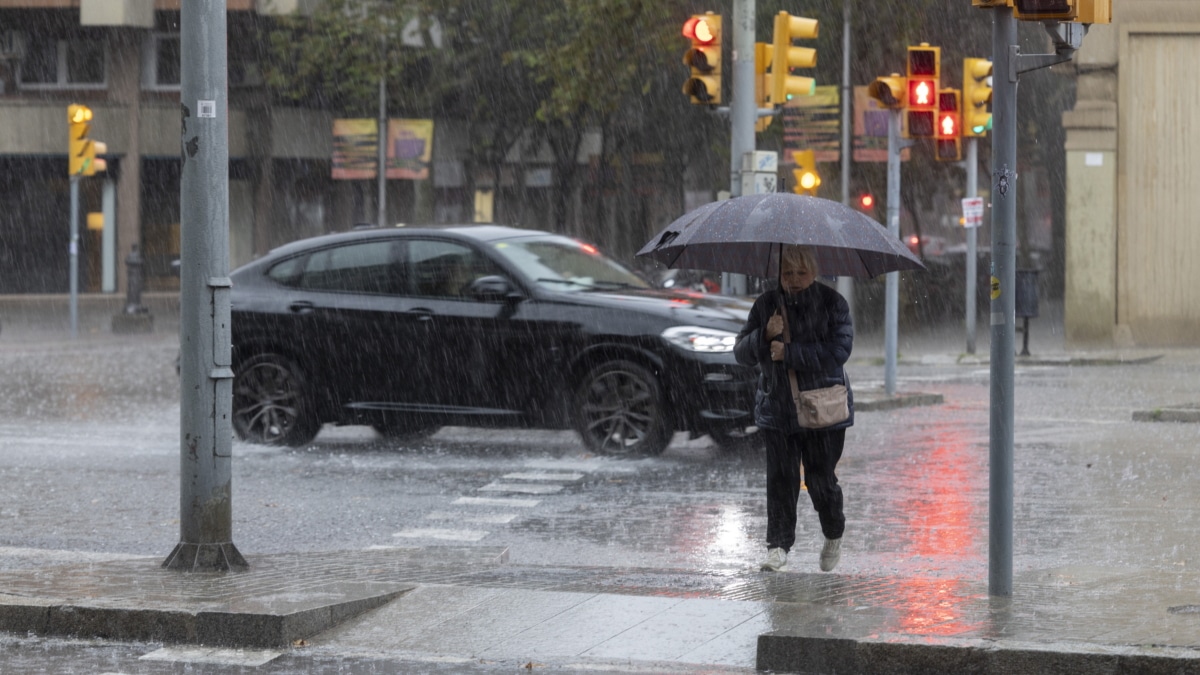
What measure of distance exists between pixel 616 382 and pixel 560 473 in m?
0.99

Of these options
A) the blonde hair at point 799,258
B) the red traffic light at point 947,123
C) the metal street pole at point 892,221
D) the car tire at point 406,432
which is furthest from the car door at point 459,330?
the red traffic light at point 947,123

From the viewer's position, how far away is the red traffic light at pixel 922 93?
17.2 m

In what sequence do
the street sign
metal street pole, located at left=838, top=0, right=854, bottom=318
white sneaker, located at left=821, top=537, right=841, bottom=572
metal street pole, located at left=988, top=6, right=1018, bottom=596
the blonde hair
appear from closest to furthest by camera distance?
metal street pole, located at left=988, top=6, right=1018, bottom=596 < the blonde hair < white sneaker, located at left=821, top=537, right=841, bottom=572 < the street sign < metal street pole, located at left=838, top=0, right=854, bottom=318

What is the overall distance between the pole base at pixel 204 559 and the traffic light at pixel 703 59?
32.6 ft

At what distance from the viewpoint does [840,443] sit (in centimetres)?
777

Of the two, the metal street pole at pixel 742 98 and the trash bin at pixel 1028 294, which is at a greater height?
the metal street pole at pixel 742 98

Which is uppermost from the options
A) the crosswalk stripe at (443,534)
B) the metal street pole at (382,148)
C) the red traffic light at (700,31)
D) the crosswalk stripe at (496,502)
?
the metal street pole at (382,148)

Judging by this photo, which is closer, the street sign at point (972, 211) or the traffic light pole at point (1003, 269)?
the traffic light pole at point (1003, 269)

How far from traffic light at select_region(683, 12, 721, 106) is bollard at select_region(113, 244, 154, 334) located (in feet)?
63.2

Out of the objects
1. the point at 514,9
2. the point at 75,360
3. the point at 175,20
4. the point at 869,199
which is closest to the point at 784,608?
the point at 75,360

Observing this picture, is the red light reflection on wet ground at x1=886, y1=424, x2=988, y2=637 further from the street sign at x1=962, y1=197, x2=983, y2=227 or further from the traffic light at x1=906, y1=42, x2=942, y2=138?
the street sign at x1=962, y1=197, x2=983, y2=227

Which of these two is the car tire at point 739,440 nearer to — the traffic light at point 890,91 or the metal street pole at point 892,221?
the metal street pole at point 892,221

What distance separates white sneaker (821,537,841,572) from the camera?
26.0ft

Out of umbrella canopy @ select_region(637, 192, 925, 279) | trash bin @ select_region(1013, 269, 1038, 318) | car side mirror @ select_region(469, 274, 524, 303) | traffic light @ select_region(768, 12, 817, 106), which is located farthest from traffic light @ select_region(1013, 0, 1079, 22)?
trash bin @ select_region(1013, 269, 1038, 318)
